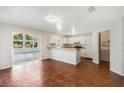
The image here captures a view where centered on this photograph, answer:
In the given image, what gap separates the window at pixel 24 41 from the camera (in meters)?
6.56

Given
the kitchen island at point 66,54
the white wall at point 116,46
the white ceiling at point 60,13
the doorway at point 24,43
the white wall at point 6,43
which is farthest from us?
the doorway at point 24,43

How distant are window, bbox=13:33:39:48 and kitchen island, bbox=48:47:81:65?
1521mm

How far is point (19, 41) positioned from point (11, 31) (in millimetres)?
2564

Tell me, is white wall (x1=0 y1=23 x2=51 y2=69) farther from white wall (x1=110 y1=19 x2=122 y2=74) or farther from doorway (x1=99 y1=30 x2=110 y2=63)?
doorway (x1=99 y1=30 x2=110 y2=63)

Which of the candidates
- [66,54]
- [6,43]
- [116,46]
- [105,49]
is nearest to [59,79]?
[116,46]

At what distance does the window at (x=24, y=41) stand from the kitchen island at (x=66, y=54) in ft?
4.99

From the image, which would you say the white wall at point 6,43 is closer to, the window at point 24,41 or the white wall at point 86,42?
the window at point 24,41

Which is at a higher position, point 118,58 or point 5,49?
point 5,49

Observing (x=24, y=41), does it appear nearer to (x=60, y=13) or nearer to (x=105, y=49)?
(x=60, y=13)

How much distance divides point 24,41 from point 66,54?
11.3 ft

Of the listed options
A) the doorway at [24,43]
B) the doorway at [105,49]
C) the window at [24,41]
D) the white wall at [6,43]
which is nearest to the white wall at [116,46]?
the doorway at [105,49]
